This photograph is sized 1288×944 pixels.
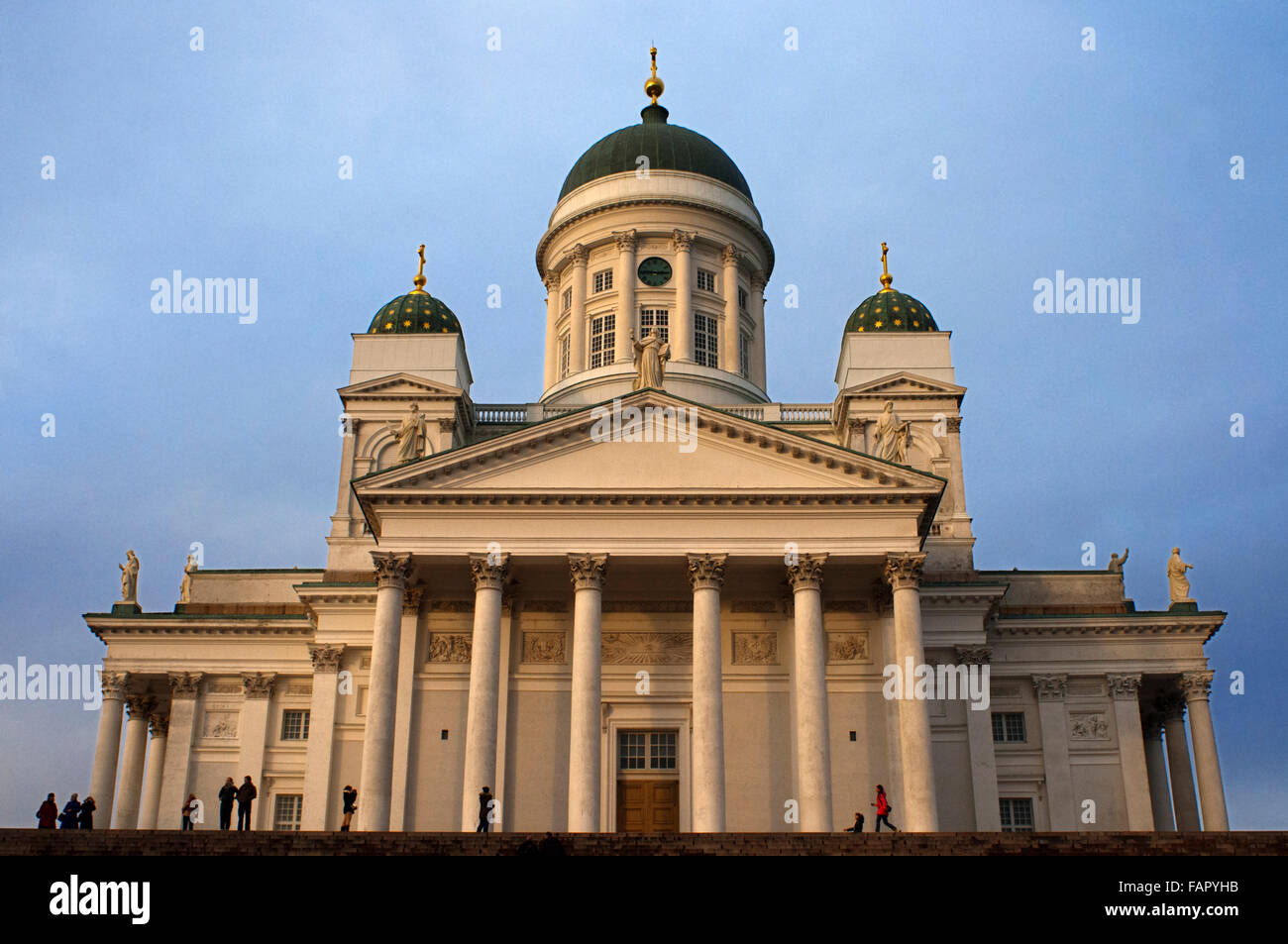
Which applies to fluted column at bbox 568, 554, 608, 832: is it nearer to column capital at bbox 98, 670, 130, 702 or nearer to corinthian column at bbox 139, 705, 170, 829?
column capital at bbox 98, 670, 130, 702

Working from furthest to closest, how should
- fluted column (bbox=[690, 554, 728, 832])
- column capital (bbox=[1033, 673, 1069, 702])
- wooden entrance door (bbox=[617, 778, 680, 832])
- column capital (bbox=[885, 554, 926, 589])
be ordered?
column capital (bbox=[1033, 673, 1069, 702])
wooden entrance door (bbox=[617, 778, 680, 832])
column capital (bbox=[885, 554, 926, 589])
fluted column (bbox=[690, 554, 728, 832])

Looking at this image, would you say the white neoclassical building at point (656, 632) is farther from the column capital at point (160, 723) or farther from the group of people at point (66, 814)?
the group of people at point (66, 814)

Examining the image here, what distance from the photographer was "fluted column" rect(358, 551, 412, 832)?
30.2 metres

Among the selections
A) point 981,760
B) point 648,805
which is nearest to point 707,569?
point 648,805

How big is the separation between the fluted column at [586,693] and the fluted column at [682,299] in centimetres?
1898

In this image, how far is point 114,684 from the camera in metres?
43.0

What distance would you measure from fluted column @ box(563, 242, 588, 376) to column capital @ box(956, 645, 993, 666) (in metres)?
19.5

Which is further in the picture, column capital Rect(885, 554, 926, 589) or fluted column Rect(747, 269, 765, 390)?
fluted column Rect(747, 269, 765, 390)

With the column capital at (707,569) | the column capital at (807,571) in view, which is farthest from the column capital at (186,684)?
the column capital at (807,571)

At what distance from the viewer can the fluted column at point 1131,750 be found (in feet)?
129

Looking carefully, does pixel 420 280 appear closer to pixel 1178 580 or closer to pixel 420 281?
pixel 420 281

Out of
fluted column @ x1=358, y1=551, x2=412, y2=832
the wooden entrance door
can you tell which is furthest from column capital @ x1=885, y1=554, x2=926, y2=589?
fluted column @ x1=358, y1=551, x2=412, y2=832
